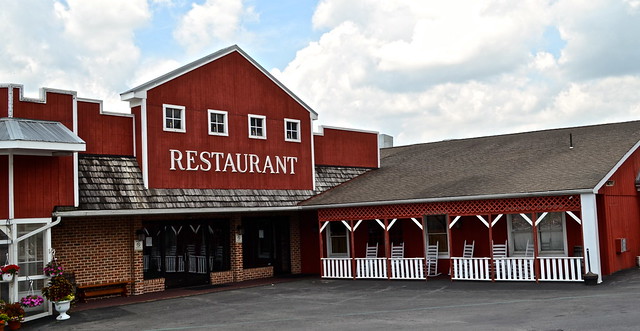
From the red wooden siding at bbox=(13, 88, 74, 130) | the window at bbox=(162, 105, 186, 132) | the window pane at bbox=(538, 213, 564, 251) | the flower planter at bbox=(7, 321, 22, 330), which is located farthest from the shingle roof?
the window pane at bbox=(538, 213, 564, 251)

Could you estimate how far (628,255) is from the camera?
18.9 meters

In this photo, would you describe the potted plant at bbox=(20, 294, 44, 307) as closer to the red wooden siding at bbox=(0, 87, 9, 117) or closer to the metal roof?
the metal roof

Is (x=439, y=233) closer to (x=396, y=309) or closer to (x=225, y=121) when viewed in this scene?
(x=396, y=309)

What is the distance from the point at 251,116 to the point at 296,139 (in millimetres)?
2028

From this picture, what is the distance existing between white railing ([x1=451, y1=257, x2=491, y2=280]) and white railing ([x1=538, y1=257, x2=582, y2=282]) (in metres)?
1.48

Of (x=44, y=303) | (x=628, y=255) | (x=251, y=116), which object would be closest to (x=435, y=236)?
(x=628, y=255)

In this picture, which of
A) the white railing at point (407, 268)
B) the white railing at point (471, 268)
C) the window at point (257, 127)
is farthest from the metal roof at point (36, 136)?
the white railing at point (471, 268)

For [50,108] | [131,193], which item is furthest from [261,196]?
[50,108]

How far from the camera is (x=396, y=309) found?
13.8 metres

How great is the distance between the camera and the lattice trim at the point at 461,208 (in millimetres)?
16281

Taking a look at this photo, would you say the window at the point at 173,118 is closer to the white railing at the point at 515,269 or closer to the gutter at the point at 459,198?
the gutter at the point at 459,198

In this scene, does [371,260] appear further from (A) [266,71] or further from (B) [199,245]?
(A) [266,71]

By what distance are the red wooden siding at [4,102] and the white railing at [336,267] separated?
993 centimetres

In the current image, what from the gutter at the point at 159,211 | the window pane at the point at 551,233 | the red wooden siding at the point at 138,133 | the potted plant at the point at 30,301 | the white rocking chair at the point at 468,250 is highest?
the red wooden siding at the point at 138,133
